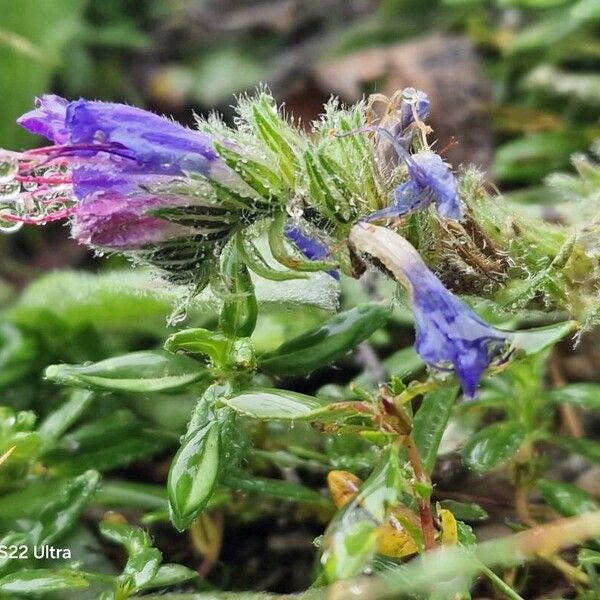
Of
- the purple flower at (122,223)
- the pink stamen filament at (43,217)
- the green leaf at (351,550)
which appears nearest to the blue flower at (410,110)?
the purple flower at (122,223)

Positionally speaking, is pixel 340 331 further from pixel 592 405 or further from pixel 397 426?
pixel 592 405

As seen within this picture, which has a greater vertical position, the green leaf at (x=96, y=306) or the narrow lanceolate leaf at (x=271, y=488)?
the green leaf at (x=96, y=306)

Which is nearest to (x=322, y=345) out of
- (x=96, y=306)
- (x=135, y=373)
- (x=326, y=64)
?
(x=135, y=373)

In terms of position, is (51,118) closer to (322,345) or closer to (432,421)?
(322,345)

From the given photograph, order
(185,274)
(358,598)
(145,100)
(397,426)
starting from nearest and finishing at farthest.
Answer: (358,598), (397,426), (185,274), (145,100)

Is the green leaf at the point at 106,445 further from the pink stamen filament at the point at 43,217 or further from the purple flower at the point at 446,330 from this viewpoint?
the purple flower at the point at 446,330

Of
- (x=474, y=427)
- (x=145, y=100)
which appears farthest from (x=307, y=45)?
(x=474, y=427)

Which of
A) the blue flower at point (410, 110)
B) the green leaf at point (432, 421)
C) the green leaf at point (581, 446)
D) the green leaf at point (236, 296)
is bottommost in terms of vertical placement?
the green leaf at point (581, 446)
